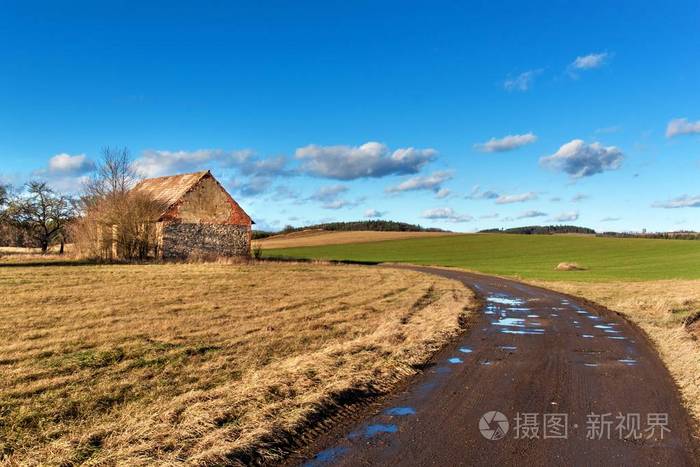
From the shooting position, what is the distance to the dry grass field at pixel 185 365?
5.43 meters

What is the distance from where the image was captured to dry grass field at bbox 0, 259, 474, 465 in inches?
214

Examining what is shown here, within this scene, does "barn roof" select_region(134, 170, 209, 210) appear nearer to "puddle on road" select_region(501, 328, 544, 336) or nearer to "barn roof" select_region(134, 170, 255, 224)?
"barn roof" select_region(134, 170, 255, 224)

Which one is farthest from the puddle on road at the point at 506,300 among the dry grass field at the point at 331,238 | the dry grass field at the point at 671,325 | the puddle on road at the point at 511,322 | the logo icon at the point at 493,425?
the dry grass field at the point at 331,238

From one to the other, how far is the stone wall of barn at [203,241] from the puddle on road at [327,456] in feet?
123

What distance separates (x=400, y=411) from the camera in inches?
261

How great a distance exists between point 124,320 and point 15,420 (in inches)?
295

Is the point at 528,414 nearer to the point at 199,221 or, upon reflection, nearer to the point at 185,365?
the point at 185,365

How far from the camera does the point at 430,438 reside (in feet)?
18.5

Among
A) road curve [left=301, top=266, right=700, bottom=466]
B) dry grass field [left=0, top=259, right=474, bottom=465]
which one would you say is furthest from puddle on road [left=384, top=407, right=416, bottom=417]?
dry grass field [left=0, top=259, right=474, bottom=465]

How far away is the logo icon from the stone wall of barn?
3737 cm

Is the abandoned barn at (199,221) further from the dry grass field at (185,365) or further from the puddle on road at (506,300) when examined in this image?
the puddle on road at (506,300)

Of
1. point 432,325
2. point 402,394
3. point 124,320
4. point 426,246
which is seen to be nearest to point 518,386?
point 402,394

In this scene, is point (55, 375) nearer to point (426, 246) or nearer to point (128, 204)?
point (128, 204)

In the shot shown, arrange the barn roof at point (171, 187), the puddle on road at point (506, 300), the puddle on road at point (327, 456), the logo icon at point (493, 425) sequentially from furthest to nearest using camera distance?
the barn roof at point (171, 187) → the puddle on road at point (506, 300) → the logo icon at point (493, 425) → the puddle on road at point (327, 456)
